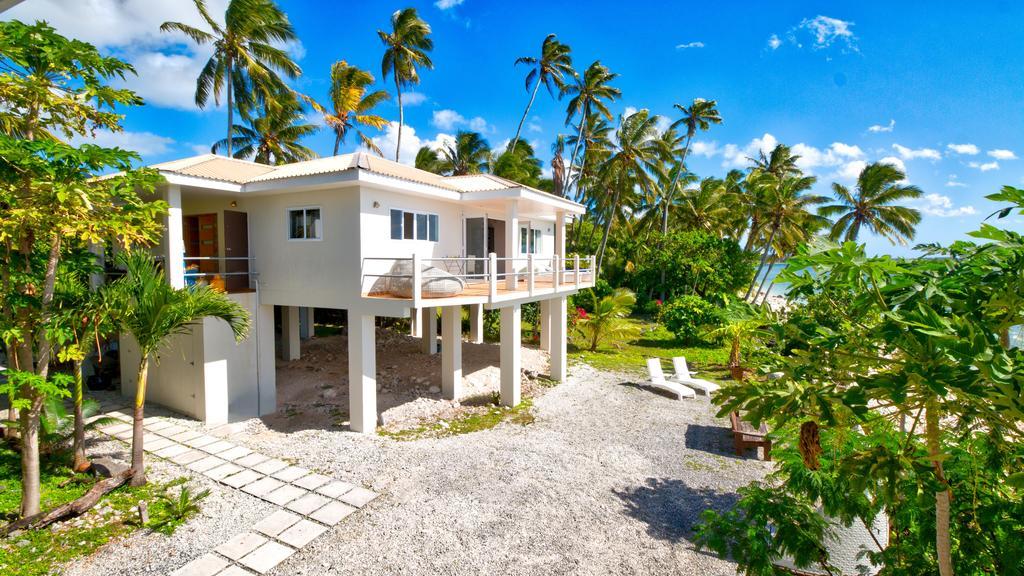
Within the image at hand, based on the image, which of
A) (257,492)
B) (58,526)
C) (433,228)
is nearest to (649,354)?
(433,228)

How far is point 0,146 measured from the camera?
17.1ft

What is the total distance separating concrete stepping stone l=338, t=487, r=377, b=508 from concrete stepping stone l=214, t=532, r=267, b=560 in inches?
56.8

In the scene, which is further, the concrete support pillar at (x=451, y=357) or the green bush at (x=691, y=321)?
the green bush at (x=691, y=321)

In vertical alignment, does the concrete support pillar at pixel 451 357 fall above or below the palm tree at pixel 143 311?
below

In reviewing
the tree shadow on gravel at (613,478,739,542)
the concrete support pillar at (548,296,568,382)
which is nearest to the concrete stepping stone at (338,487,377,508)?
the tree shadow on gravel at (613,478,739,542)

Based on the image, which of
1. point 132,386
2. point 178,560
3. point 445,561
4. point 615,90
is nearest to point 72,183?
point 178,560

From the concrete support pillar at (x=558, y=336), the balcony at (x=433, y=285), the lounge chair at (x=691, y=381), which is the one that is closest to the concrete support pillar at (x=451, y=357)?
the balcony at (x=433, y=285)

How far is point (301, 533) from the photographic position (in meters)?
7.10

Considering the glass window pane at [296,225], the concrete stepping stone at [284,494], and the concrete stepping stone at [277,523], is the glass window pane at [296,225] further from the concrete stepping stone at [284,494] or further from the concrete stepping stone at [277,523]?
the concrete stepping stone at [277,523]

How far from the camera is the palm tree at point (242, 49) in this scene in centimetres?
2333

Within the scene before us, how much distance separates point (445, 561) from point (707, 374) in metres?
15.4

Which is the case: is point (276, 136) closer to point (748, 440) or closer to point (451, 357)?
point (451, 357)

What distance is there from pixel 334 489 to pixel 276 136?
2876cm

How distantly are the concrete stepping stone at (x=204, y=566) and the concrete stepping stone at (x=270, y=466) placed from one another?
268 centimetres
